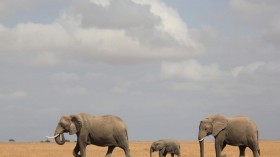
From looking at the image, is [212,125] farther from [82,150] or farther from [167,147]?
[167,147]

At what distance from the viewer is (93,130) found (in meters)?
23.8

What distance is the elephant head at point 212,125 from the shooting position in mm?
24750

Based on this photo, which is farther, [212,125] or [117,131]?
[212,125]

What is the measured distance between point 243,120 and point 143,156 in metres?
16.3

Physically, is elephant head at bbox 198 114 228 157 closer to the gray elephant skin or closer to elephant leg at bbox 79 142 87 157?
the gray elephant skin

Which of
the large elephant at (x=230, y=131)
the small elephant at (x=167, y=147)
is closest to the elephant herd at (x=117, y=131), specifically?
the large elephant at (x=230, y=131)

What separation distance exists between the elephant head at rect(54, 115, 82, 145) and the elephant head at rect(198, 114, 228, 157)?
5.24 meters

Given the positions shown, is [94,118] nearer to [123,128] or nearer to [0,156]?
[123,128]

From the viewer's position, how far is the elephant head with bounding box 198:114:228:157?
81.2 feet

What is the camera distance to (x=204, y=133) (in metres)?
25.0

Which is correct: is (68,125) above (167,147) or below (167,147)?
above

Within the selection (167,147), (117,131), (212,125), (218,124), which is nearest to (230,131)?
(218,124)

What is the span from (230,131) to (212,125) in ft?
2.61

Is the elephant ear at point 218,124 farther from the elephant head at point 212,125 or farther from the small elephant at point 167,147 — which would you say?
the small elephant at point 167,147
